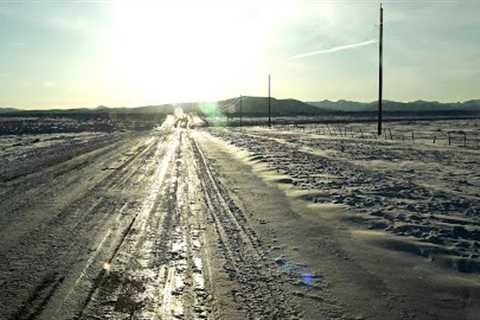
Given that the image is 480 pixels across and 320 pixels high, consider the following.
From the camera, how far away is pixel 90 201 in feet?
31.8

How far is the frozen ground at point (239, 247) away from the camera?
4488 mm

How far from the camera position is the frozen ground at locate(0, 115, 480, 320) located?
177 inches

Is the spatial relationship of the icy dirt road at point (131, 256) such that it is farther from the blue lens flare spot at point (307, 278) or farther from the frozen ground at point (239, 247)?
the blue lens flare spot at point (307, 278)

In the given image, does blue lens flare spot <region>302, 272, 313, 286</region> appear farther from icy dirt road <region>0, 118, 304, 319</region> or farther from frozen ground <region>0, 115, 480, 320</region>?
icy dirt road <region>0, 118, 304, 319</region>

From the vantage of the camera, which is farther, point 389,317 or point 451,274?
point 451,274

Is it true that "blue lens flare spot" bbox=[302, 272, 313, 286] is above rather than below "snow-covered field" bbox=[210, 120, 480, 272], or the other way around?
below

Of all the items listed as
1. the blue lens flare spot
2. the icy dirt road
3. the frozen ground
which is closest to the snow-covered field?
the frozen ground

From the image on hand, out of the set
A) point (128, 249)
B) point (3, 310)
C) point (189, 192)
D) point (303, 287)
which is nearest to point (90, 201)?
point (189, 192)

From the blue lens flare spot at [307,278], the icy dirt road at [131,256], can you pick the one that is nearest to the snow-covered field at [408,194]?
the blue lens flare spot at [307,278]

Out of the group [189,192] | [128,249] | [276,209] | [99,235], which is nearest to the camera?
[128,249]

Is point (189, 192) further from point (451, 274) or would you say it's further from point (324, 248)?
point (451, 274)

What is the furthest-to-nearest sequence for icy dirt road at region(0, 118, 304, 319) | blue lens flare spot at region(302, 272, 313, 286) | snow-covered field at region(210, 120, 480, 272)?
snow-covered field at region(210, 120, 480, 272), blue lens flare spot at region(302, 272, 313, 286), icy dirt road at region(0, 118, 304, 319)

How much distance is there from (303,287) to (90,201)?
6.24 meters

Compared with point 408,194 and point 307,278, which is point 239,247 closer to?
point 307,278
